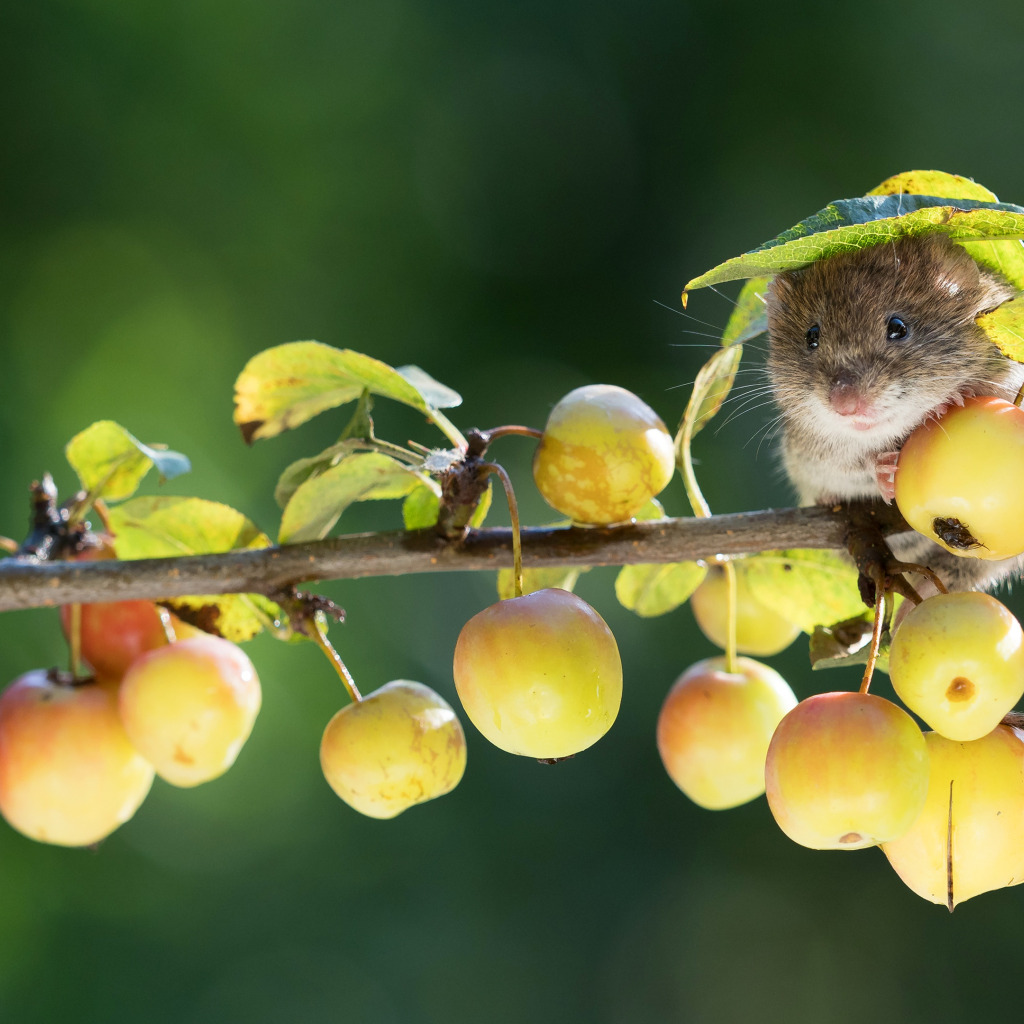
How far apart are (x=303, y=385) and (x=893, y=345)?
0.56 metres

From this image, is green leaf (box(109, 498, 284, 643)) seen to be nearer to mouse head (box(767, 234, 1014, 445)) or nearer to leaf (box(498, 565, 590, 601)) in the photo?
leaf (box(498, 565, 590, 601))

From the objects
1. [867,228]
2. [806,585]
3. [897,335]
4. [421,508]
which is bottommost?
[806,585]

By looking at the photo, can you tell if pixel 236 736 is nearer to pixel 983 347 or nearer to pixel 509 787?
pixel 983 347

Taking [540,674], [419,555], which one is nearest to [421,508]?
[419,555]

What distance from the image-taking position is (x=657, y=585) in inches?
39.4

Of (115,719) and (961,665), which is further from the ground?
(961,665)

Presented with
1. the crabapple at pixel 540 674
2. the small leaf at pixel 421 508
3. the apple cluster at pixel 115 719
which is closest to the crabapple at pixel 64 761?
the apple cluster at pixel 115 719

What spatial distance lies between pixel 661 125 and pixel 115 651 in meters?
2.87

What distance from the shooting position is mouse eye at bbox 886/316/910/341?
99 centimetres

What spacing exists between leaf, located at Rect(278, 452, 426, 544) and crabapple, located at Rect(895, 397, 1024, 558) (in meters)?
0.36

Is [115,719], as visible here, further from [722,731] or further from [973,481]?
[973,481]

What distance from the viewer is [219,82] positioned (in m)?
3.07

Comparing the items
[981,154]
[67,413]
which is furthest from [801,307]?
[981,154]

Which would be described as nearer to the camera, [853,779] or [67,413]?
[853,779]
